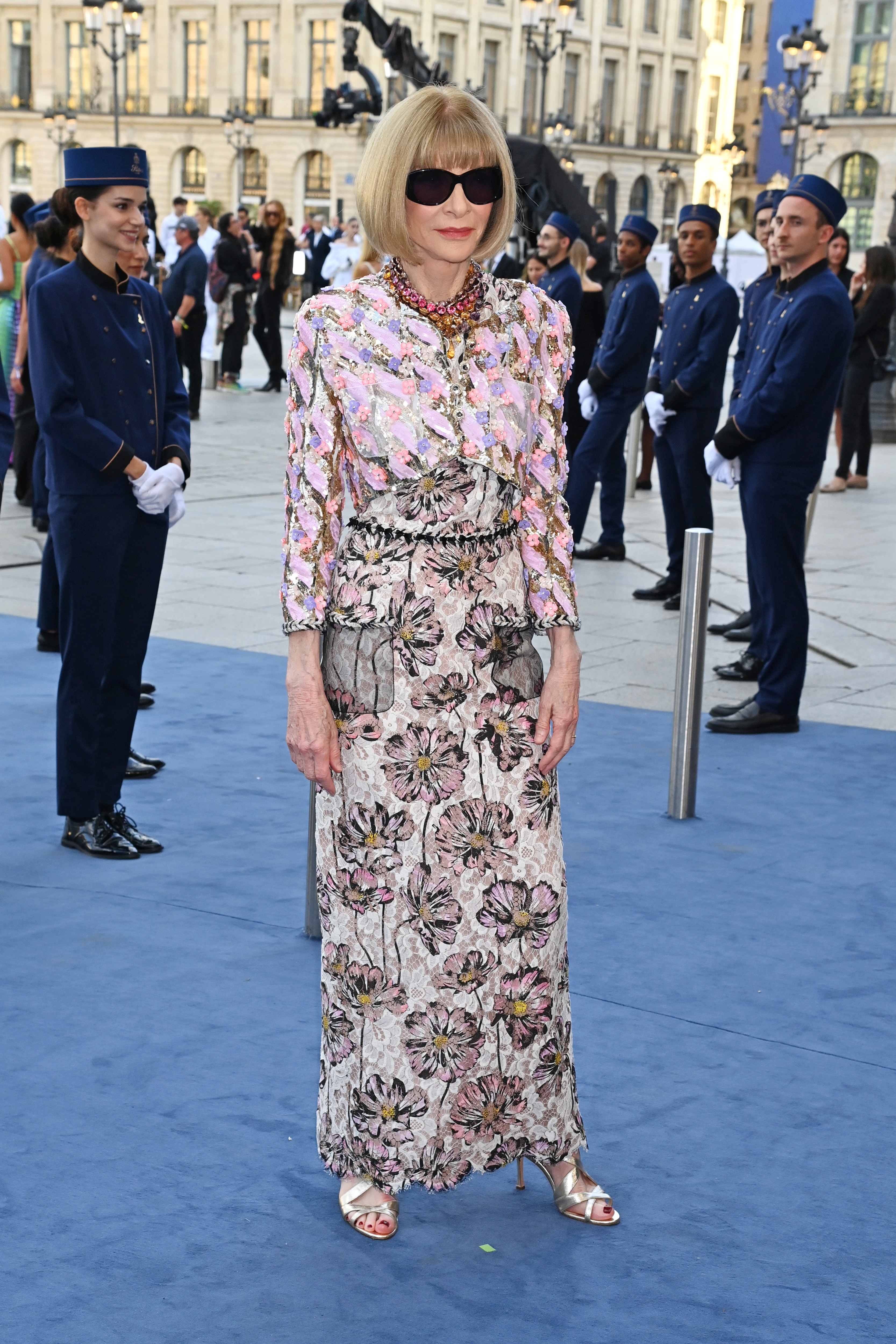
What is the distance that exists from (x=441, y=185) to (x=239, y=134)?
51957 mm

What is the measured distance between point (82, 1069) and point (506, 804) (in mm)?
1255

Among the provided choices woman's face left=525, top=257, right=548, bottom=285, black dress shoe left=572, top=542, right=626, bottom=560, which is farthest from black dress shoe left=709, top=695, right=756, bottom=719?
woman's face left=525, top=257, right=548, bottom=285

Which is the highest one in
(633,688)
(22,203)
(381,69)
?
(381,69)

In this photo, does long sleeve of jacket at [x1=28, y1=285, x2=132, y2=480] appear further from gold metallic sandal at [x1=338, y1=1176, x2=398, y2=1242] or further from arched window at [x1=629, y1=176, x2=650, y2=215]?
arched window at [x1=629, y1=176, x2=650, y2=215]

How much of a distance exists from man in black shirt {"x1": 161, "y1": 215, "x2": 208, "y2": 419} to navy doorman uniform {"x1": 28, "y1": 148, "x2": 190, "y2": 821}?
10.1 m

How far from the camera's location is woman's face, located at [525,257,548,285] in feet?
35.7

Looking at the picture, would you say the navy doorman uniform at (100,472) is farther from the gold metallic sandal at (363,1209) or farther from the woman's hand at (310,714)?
the gold metallic sandal at (363,1209)

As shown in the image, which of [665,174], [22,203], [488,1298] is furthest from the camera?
[665,174]

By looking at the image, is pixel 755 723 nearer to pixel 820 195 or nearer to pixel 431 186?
pixel 820 195

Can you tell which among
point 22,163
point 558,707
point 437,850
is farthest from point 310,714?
point 22,163

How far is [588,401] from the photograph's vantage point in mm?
9758

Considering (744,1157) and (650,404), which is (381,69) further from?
(744,1157)

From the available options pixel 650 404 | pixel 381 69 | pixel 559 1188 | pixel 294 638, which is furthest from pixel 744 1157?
pixel 381 69

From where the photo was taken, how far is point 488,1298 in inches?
109
